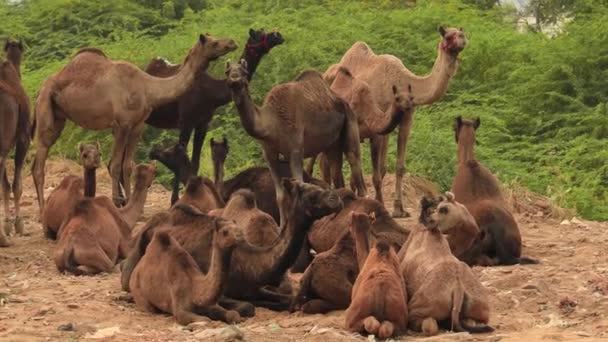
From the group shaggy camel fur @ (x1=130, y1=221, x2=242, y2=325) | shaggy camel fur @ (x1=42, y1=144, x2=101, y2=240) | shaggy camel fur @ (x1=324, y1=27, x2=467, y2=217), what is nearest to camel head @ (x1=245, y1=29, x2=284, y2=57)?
shaggy camel fur @ (x1=324, y1=27, x2=467, y2=217)

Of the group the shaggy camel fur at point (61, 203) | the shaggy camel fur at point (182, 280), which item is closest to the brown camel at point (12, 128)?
the shaggy camel fur at point (61, 203)

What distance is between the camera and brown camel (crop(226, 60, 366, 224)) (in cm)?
1230

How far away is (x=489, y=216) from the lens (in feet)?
36.3

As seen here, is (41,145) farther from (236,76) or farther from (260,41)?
(236,76)

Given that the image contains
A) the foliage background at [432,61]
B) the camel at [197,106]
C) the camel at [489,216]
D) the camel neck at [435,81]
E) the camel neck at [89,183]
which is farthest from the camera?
the foliage background at [432,61]

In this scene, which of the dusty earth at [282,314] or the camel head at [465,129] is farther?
the camel head at [465,129]

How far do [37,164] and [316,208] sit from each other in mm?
6335

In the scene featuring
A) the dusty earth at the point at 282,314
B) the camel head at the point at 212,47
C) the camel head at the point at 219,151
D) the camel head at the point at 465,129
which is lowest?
the dusty earth at the point at 282,314

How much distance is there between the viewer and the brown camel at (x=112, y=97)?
1445cm

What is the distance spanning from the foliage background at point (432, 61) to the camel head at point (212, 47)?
340 centimetres

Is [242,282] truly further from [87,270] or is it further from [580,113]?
[580,113]

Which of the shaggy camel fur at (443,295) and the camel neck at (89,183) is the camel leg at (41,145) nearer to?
the camel neck at (89,183)

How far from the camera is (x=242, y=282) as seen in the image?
9422 millimetres

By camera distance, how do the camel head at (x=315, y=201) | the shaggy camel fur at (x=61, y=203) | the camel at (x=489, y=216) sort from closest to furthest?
1. the camel head at (x=315, y=201)
2. the camel at (x=489, y=216)
3. the shaggy camel fur at (x=61, y=203)
